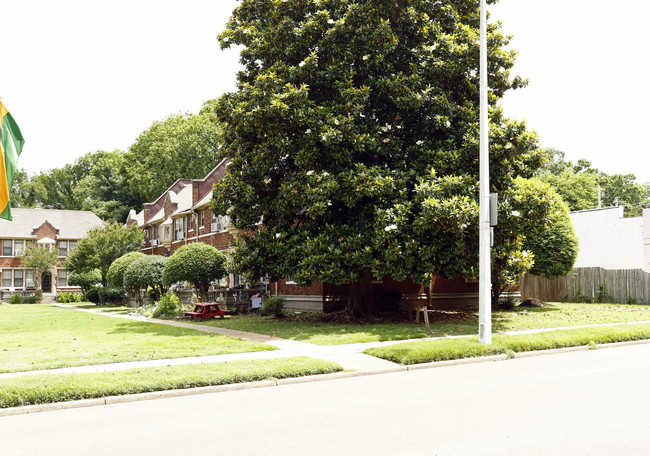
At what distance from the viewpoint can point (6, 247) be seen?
58.2 meters

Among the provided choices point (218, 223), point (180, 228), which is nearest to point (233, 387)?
point (218, 223)

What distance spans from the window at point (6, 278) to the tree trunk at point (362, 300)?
4848 centimetres

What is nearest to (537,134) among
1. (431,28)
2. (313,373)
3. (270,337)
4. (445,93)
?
(445,93)

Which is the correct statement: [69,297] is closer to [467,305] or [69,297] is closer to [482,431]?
[467,305]

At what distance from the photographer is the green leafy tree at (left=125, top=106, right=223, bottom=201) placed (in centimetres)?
6141

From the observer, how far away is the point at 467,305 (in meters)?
27.5

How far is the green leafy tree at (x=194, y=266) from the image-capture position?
25.9 metres

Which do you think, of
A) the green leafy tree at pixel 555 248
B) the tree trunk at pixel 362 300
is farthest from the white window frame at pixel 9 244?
the green leafy tree at pixel 555 248

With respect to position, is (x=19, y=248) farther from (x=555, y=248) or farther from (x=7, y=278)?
(x=555, y=248)

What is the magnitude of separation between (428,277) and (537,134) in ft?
19.5

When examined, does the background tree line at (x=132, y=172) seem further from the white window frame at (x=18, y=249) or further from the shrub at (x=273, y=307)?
the shrub at (x=273, y=307)

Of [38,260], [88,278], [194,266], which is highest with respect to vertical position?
[38,260]

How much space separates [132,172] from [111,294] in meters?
34.1

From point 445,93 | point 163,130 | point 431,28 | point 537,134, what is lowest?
point 537,134
